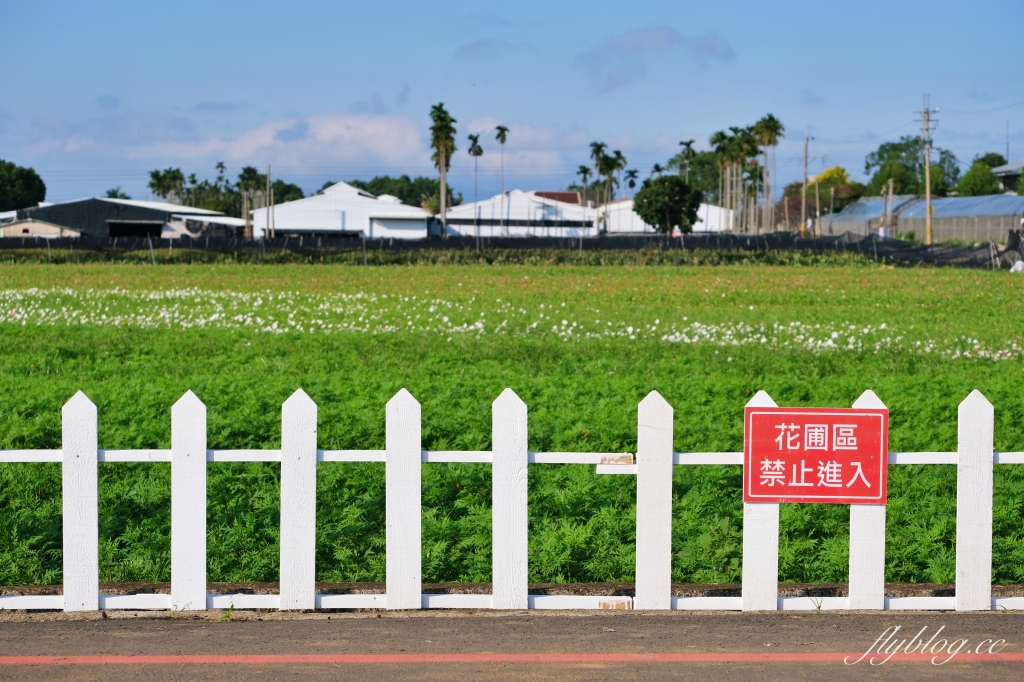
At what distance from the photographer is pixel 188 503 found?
6211mm

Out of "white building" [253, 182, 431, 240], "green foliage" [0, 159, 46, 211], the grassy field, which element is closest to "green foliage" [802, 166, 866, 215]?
"white building" [253, 182, 431, 240]

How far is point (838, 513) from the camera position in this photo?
8.95 metres

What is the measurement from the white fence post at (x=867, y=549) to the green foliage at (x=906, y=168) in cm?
12991

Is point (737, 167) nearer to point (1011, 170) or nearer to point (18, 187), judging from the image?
point (1011, 170)

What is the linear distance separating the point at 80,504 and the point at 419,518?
Result: 183 centimetres

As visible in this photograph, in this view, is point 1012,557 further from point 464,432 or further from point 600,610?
point 464,432

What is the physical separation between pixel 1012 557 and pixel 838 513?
1364 mm

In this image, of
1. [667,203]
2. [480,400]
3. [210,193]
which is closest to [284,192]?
[210,193]

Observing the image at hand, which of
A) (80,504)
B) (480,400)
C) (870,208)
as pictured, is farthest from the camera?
(870,208)

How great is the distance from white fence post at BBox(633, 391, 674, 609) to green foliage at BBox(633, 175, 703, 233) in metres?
104

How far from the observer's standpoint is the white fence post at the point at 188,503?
20.1 ft

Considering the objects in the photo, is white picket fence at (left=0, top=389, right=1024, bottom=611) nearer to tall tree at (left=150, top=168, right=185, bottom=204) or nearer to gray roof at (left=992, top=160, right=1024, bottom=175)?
gray roof at (left=992, top=160, right=1024, bottom=175)

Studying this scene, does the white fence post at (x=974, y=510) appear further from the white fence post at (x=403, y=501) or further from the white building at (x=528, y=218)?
the white building at (x=528, y=218)

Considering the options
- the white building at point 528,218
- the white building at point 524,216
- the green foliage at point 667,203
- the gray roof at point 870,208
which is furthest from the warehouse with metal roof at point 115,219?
the gray roof at point 870,208
